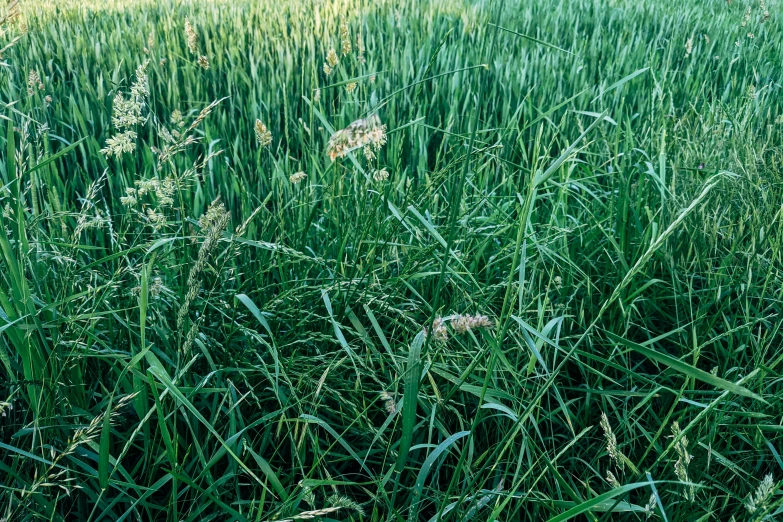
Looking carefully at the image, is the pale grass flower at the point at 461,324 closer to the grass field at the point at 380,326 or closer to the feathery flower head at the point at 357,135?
the grass field at the point at 380,326

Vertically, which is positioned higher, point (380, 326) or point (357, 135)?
point (357, 135)

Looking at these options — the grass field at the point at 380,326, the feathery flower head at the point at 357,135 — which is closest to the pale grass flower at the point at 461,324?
the grass field at the point at 380,326

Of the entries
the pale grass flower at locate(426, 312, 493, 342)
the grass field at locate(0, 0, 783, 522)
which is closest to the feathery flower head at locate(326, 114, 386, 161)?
the grass field at locate(0, 0, 783, 522)

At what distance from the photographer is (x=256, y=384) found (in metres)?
1.10

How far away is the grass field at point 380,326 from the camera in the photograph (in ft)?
2.82

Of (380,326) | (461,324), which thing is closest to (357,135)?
(461,324)

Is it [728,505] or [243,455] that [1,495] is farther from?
[728,505]

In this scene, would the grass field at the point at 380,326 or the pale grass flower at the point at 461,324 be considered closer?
the pale grass flower at the point at 461,324

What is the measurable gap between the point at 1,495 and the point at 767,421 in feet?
3.93

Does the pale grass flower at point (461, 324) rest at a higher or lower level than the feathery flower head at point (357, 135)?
lower

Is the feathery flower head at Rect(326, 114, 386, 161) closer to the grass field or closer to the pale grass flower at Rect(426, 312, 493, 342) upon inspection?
the grass field

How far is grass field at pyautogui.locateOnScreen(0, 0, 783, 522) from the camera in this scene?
86cm

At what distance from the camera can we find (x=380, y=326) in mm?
1267

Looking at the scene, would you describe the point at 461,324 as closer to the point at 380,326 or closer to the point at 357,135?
the point at 357,135
